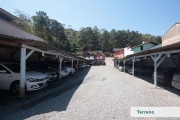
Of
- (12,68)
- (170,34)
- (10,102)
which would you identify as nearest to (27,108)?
(10,102)

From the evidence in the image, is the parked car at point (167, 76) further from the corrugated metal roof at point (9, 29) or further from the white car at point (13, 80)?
Result: the corrugated metal roof at point (9, 29)

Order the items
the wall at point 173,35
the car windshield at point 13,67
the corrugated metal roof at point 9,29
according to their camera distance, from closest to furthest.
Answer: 1. the car windshield at point 13,67
2. the corrugated metal roof at point 9,29
3. the wall at point 173,35

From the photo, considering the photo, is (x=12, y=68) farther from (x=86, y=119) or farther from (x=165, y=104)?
(x=165, y=104)

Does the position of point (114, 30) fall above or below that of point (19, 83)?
above

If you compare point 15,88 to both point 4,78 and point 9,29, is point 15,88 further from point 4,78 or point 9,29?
point 9,29

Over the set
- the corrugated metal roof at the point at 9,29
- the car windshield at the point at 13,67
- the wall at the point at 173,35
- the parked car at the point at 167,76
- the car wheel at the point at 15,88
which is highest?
the wall at the point at 173,35

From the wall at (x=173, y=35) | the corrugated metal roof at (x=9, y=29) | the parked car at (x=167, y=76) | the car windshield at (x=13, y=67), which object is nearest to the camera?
the car windshield at (x=13, y=67)

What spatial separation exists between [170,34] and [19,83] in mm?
24313

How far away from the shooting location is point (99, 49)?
74938 millimetres

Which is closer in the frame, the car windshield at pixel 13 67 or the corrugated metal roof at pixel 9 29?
the car windshield at pixel 13 67

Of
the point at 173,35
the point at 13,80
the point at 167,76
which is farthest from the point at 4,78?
the point at 173,35

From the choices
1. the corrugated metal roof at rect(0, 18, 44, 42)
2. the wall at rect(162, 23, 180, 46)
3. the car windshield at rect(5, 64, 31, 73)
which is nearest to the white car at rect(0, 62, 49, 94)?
the car windshield at rect(5, 64, 31, 73)

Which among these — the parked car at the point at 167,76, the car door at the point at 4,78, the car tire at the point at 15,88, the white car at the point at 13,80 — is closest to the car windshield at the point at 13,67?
the white car at the point at 13,80

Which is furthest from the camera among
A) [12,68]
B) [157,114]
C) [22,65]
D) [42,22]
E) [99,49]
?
[99,49]
